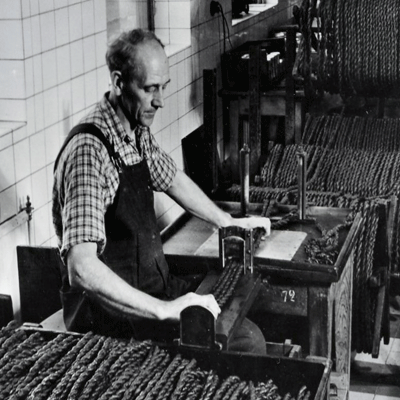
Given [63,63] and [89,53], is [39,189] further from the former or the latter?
[89,53]

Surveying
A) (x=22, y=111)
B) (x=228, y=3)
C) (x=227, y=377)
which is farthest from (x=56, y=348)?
(x=228, y=3)

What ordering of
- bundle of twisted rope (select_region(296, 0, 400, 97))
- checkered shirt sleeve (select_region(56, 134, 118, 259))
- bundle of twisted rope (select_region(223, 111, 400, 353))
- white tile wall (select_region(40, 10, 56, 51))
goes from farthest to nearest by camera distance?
1. bundle of twisted rope (select_region(296, 0, 400, 97))
2. bundle of twisted rope (select_region(223, 111, 400, 353))
3. white tile wall (select_region(40, 10, 56, 51))
4. checkered shirt sleeve (select_region(56, 134, 118, 259))

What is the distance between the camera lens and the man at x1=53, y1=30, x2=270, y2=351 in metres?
2.72

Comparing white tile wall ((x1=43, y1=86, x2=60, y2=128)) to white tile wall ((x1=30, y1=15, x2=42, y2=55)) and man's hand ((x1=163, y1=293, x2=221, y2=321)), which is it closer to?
white tile wall ((x1=30, y1=15, x2=42, y2=55))

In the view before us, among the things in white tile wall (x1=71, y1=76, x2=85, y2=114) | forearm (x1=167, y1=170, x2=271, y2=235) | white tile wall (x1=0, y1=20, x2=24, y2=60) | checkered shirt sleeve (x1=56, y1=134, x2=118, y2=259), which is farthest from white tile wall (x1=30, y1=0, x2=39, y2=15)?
checkered shirt sleeve (x1=56, y1=134, x2=118, y2=259)

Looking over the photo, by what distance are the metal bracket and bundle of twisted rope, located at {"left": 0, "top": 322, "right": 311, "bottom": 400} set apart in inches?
33.5

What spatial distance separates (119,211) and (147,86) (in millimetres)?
484

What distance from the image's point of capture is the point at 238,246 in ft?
11.2

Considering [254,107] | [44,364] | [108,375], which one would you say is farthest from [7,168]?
[254,107]

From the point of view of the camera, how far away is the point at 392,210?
499 centimetres

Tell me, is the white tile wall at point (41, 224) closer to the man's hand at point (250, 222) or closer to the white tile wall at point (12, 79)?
the white tile wall at point (12, 79)

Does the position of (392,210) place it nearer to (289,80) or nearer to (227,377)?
(289,80)

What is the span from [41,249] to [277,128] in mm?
3335

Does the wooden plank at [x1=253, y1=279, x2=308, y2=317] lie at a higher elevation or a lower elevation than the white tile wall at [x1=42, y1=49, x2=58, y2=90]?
lower
